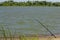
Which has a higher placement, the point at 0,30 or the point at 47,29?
the point at 0,30

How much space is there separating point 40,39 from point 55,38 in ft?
0.73

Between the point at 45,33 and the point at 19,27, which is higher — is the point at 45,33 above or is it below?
above

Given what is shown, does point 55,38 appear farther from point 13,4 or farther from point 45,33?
point 13,4

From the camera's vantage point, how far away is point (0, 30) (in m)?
2.83

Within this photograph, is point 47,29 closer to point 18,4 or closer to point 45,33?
point 45,33

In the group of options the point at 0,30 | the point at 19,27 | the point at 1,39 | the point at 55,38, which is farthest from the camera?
the point at 19,27

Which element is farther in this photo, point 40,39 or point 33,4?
point 33,4

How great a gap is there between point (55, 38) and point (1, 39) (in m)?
0.90

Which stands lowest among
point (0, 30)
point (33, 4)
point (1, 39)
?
point (33, 4)

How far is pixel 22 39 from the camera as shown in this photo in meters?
2.58

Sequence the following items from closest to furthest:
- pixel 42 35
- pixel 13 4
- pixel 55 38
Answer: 1. pixel 55 38
2. pixel 42 35
3. pixel 13 4

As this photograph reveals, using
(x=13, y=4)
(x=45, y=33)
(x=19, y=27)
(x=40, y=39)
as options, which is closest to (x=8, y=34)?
(x=40, y=39)

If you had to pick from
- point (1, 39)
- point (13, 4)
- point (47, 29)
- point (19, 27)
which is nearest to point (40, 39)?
point (47, 29)

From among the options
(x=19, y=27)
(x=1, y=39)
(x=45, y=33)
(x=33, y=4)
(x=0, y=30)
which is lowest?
(x=33, y=4)
